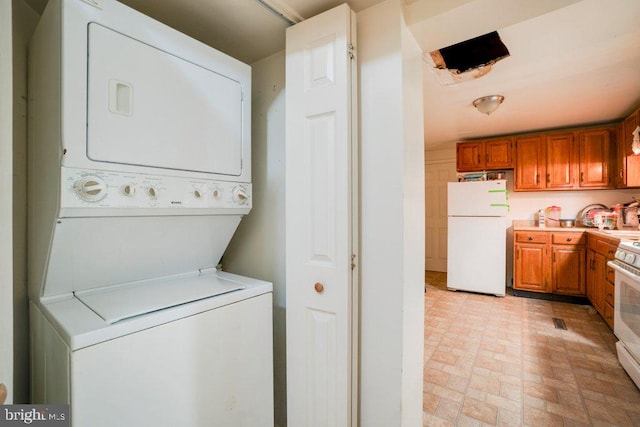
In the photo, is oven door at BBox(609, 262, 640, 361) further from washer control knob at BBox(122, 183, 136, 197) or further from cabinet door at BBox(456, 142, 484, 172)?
washer control knob at BBox(122, 183, 136, 197)

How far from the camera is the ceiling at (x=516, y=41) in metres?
1.14

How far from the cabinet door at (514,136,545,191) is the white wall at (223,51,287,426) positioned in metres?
3.99

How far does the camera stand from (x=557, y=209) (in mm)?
4031

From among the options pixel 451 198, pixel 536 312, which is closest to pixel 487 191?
pixel 451 198

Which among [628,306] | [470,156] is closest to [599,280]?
[628,306]

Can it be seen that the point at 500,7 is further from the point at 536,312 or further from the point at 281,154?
the point at 536,312

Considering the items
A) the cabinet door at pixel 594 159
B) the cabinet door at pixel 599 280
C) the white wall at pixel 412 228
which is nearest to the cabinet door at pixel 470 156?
the cabinet door at pixel 594 159

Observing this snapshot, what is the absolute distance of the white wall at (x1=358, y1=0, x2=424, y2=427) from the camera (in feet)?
3.69

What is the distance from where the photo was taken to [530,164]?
4.00 metres

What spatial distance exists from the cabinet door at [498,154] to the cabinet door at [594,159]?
77 cm

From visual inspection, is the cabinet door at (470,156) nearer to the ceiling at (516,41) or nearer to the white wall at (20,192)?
the ceiling at (516,41)

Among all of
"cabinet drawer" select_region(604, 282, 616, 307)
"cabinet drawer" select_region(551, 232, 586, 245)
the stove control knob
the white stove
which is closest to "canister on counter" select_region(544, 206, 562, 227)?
"cabinet drawer" select_region(551, 232, 586, 245)

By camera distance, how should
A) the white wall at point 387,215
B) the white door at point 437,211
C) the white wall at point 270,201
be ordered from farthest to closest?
1. the white door at point 437,211
2. the white wall at point 270,201
3. the white wall at point 387,215

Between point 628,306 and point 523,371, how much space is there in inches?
35.5
